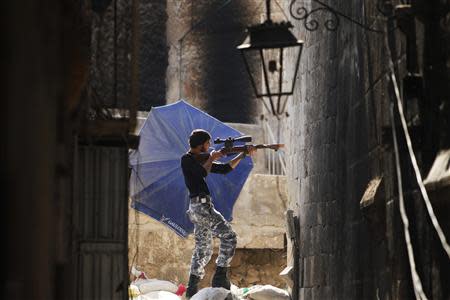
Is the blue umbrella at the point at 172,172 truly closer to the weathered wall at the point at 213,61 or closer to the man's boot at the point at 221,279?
the man's boot at the point at 221,279

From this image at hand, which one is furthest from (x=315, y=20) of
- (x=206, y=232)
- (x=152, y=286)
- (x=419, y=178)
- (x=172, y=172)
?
(x=172, y=172)

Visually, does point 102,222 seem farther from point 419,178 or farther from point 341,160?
point 341,160

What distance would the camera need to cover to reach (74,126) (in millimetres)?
9867

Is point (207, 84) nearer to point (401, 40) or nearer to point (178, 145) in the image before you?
point (178, 145)

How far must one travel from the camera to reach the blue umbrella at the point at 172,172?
65.7 ft

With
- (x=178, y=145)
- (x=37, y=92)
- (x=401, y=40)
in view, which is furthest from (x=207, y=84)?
(x=37, y=92)

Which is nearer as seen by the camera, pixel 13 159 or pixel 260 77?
pixel 13 159

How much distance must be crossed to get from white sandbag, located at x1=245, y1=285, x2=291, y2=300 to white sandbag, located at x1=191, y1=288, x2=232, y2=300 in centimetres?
131

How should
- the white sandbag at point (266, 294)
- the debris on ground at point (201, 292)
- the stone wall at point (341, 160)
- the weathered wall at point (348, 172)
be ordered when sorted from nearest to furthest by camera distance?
the weathered wall at point (348, 172) < the stone wall at point (341, 160) < the debris on ground at point (201, 292) < the white sandbag at point (266, 294)

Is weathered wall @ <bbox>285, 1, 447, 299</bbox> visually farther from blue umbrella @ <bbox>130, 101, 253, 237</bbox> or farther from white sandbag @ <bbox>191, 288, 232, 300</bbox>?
blue umbrella @ <bbox>130, 101, 253, 237</bbox>

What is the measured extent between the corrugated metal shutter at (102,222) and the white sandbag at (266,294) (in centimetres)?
540

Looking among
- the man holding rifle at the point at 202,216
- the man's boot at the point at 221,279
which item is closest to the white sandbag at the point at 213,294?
the man's boot at the point at 221,279

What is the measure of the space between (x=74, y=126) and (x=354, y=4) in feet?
15.6

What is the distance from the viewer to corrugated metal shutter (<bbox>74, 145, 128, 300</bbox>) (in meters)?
11.6
